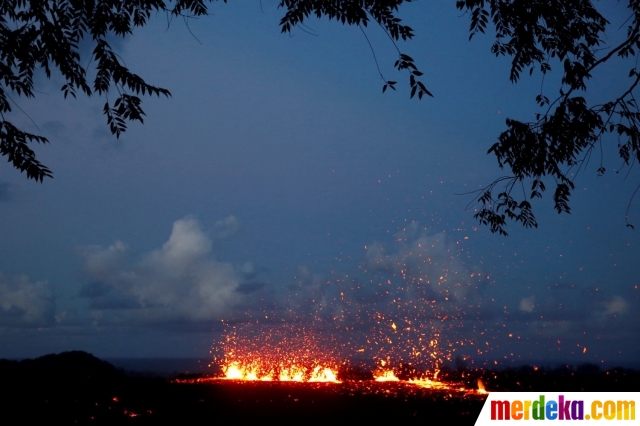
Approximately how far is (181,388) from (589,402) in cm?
1014

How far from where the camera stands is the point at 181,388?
16.4 m

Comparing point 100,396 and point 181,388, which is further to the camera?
point 181,388

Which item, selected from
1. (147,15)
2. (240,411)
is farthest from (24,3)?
(240,411)

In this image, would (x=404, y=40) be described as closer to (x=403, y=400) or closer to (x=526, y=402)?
(x=526, y=402)

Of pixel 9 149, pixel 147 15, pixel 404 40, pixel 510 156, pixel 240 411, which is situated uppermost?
pixel 147 15

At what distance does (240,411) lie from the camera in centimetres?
1327

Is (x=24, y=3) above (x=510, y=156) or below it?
above

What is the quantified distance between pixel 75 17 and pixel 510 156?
24.4ft

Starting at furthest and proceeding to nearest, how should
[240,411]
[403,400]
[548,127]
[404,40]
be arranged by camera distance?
[403,400], [240,411], [548,127], [404,40]

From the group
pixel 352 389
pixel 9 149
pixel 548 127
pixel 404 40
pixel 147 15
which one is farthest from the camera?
pixel 352 389

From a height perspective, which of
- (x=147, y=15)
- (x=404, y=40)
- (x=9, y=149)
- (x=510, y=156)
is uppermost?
(x=147, y=15)

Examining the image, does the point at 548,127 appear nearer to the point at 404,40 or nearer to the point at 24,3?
the point at 404,40

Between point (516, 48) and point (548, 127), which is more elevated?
point (516, 48)

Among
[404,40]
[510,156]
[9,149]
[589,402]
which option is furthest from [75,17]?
[589,402]
